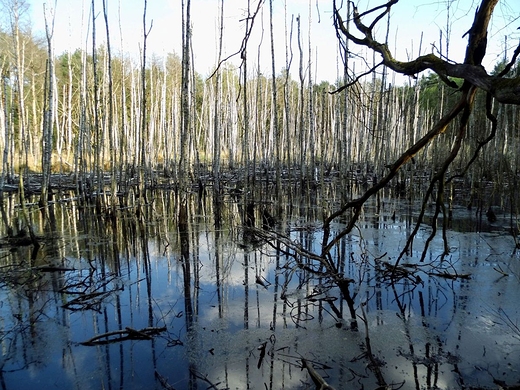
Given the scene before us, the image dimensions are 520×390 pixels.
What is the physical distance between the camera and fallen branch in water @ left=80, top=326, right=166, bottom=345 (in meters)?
3.46

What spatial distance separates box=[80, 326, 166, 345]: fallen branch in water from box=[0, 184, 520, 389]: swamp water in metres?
0.02

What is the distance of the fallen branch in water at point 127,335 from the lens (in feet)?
11.3

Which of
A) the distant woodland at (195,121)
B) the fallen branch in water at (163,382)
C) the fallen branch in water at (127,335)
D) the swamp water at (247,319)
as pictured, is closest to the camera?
the fallen branch in water at (163,382)

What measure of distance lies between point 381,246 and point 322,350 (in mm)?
3948

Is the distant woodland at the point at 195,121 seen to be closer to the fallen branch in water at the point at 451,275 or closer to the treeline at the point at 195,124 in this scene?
the treeline at the point at 195,124

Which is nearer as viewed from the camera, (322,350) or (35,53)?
(322,350)

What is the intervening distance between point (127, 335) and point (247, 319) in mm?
1213

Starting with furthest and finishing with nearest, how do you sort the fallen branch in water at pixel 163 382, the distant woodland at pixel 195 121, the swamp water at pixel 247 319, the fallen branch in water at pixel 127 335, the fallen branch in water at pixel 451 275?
the distant woodland at pixel 195 121, the fallen branch in water at pixel 451 275, the fallen branch in water at pixel 127 335, the swamp water at pixel 247 319, the fallen branch in water at pixel 163 382

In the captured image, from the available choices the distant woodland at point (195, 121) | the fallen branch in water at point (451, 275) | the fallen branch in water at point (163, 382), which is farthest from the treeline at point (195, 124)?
the fallen branch in water at point (163, 382)

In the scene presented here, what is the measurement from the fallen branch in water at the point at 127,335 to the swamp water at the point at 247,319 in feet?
0.05

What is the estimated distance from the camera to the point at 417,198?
44.0 feet

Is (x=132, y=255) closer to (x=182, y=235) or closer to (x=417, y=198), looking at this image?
(x=182, y=235)

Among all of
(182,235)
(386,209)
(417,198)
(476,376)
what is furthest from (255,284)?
(417,198)

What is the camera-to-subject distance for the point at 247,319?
400 centimetres
